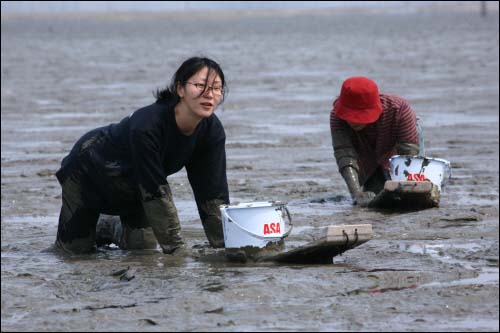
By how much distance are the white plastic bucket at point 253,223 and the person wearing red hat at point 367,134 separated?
1.90m

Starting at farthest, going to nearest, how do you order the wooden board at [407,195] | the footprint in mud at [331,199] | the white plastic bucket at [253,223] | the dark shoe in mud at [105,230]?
the footprint in mud at [331,199]
the wooden board at [407,195]
the dark shoe in mud at [105,230]
the white plastic bucket at [253,223]

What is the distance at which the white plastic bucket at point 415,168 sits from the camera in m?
8.88

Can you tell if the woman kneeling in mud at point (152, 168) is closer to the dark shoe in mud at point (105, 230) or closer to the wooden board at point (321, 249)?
the dark shoe in mud at point (105, 230)

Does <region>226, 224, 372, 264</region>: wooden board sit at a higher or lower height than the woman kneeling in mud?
lower

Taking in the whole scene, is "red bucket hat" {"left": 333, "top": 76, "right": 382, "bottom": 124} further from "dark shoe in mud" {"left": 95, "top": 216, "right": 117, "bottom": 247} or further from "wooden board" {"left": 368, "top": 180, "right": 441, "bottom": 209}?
"dark shoe in mud" {"left": 95, "top": 216, "right": 117, "bottom": 247}

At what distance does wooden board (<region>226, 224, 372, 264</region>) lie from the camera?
21.9ft

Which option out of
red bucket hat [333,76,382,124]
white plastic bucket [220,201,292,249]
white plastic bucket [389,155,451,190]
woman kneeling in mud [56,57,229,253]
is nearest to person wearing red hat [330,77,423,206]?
red bucket hat [333,76,382,124]

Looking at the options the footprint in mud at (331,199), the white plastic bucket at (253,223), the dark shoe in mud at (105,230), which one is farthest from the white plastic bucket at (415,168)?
the dark shoe in mud at (105,230)

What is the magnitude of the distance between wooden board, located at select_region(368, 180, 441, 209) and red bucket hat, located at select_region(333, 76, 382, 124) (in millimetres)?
488

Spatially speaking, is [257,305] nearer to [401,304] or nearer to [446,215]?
[401,304]

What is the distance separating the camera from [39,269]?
716 centimetres

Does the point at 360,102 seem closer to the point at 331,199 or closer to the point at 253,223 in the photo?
the point at 331,199

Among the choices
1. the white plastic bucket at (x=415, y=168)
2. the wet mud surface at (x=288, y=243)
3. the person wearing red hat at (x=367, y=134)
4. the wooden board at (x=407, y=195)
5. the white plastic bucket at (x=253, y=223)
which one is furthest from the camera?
the white plastic bucket at (x=415, y=168)

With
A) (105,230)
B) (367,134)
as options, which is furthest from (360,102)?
(105,230)
